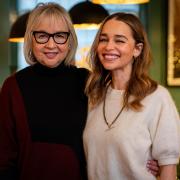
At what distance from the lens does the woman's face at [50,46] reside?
6.17 feet

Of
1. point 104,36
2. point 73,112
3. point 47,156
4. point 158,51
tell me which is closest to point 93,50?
point 104,36

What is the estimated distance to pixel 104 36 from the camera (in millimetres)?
1810

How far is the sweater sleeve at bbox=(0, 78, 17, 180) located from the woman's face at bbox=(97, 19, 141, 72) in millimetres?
453

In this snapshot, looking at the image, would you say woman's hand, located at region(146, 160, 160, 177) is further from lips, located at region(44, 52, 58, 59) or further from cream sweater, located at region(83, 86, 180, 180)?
lips, located at region(44, 52, 58, 59)

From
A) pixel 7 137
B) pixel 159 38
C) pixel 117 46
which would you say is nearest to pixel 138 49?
pixel 117 46

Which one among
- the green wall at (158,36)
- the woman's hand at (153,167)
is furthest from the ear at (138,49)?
the green wall at (158,36)

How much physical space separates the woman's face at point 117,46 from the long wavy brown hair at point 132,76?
0.02 metres

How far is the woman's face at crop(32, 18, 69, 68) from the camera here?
1880 millimetres

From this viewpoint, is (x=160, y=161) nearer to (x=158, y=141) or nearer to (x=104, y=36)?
(x=158, y=141)

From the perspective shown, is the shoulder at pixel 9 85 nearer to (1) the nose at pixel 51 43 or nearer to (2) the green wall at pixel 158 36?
(1) the nose at pixel 51 43

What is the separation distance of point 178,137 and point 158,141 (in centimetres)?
9

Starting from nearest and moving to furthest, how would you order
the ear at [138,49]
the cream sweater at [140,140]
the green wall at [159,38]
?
1. the cream sweater at [140,140]
2. the ear at [138,49]
3. the green wall at [159,38]

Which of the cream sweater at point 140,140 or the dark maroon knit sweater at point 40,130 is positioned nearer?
the cream sweater at point 140,140

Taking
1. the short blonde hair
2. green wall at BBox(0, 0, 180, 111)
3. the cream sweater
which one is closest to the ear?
the cream sweater
